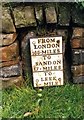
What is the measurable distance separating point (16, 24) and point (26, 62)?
48 cm

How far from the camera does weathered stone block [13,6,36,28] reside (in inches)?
165

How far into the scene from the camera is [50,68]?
14.1ft

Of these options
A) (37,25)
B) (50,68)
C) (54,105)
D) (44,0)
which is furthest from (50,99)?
(44,0)

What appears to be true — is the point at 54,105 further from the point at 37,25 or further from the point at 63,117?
the point at 37,25

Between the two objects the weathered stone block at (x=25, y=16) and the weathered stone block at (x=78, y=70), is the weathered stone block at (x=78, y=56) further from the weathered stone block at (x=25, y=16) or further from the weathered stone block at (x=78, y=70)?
the weathered stone block at (x=25, y=16)

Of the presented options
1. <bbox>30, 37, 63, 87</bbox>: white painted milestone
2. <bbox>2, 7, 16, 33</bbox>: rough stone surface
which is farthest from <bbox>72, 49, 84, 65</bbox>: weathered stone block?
<bbox>2, 7, 16, 33</bbox>: rough stone surface

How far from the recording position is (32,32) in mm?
4273

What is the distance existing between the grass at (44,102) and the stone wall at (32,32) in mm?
173

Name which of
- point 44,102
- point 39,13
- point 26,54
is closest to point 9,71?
point 26,54

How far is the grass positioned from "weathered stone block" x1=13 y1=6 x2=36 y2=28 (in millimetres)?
741

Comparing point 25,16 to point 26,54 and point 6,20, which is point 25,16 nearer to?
point 6,20

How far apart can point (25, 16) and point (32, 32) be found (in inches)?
8.2

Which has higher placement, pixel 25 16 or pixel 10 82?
pixel 25 16

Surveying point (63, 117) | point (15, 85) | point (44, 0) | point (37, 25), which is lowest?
point (63, 117)
